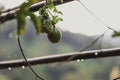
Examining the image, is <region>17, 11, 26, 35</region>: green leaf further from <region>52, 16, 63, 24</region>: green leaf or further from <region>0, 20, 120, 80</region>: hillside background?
<region>0, 20, 120, 80</region>: hillside background

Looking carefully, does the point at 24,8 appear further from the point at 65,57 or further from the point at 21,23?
the point at 65,57

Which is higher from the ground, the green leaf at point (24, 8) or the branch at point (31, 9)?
the green leaf at point (24, 8)

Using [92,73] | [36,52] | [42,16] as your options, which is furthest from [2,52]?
[42,16]

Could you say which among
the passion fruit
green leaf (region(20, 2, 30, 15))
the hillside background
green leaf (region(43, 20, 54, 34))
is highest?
green leaf (region(20, 2, 30, 15))

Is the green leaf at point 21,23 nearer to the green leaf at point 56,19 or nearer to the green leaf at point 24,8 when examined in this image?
the green leaf at point 24,8

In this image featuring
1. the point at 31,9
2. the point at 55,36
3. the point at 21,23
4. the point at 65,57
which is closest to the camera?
the point at 21,23

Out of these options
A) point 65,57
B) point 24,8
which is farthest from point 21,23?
point 65,57

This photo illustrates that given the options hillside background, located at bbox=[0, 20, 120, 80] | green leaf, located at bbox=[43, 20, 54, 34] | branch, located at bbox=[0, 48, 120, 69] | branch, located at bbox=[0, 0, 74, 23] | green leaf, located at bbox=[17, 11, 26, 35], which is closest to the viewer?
green leaf, located at bbox=[17, 11, 26, 35]

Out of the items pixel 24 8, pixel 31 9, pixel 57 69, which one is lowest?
pixel 57 69

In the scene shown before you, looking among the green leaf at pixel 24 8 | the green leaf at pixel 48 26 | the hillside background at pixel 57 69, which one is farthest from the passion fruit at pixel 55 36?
the hillside background at pixel 57 69

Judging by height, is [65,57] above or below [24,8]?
below

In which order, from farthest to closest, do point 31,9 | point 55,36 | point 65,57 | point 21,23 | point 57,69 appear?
point 57,69 → point 55,36 → point 65,57 → point 31,9 → point 21,23

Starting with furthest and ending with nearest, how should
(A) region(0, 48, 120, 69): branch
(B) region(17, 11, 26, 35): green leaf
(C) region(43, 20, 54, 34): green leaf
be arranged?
(C) region(43, 20, 54, 34): green leaf
(A) region(0, 48, 120, 69): branch
(B) region(17, 11, 26, 35): green leaf

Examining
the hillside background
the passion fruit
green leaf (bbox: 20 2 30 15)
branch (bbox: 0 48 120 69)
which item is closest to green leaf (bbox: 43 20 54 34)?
the passion fruit
